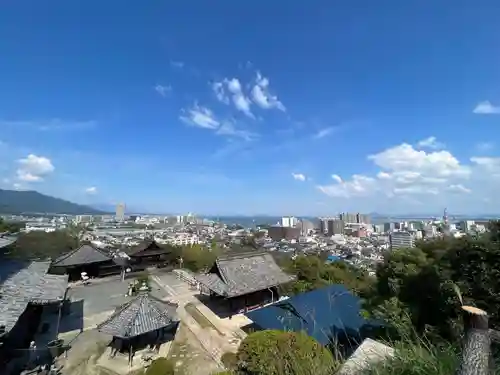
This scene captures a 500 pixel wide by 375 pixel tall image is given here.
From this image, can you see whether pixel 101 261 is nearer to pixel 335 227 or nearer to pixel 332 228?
pixel 332 228

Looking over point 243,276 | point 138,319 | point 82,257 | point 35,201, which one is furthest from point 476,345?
point 35,201

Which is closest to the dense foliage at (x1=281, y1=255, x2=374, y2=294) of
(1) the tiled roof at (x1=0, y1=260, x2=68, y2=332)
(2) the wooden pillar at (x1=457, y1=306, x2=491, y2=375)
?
(1) the tiled roof at (x1=0, y1=260, x2=68, y2=332)

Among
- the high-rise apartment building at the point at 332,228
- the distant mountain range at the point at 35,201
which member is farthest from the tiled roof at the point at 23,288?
the distant mountain range at the point at 35,201

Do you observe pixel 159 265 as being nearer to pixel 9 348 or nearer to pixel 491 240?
pixel 9 348

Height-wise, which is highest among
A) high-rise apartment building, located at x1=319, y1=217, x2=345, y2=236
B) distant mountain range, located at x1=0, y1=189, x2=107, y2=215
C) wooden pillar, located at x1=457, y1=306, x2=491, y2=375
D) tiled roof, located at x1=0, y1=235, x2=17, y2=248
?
distant mountain range, located at x1=0, y1=189, x2=107, y2=215

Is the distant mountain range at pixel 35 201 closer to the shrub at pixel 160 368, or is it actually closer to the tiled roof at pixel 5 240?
the tiled roof at pixel 5 240

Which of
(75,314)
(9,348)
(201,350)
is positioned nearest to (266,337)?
(201,350)

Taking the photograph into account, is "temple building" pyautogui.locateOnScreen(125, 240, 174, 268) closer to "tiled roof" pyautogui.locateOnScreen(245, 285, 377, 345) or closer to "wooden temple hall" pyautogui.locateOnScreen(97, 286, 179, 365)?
"wooden temple hall" pyautogui.locateOnScreen(97, 286, 179, 365)
